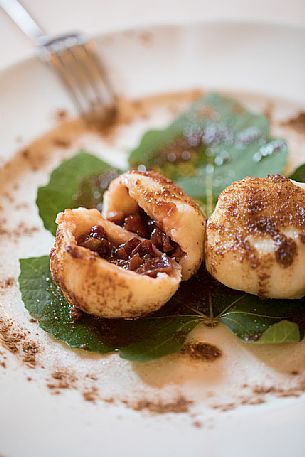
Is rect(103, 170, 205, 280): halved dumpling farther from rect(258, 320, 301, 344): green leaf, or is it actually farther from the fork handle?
the fork handle

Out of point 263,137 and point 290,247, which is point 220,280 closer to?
point 290,247

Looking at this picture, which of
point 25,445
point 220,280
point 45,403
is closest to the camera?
point 25,445

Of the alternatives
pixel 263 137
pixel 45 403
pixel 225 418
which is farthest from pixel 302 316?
pixel 263 137

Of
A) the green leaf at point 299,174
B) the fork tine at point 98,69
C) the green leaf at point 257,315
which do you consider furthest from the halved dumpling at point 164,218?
the fork tine at point 98,69

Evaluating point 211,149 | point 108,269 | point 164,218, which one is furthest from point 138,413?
point 211,149

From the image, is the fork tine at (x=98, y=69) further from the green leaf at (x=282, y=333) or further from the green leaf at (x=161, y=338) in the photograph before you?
the green leaf at (x=282, y=333)

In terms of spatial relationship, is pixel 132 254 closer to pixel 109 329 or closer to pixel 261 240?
pixel 109 329

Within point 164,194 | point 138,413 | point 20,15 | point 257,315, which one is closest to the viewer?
point 138,413

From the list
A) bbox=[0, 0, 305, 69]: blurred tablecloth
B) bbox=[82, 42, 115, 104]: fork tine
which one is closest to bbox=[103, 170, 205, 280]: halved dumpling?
bbox=[82, 42, 115, 104]: fork tine
